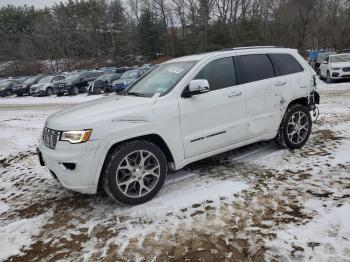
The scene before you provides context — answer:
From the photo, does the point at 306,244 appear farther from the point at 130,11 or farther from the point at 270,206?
the point at 130,11

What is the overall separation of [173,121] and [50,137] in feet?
5.05

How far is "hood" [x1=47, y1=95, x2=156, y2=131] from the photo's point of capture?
3660 millimetres

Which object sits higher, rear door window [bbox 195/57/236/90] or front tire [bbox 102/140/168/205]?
rear door window [bbox 195/57/236/90]

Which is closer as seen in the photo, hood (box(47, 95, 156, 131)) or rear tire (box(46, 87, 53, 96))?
hood (box(47, 95, 156, 131))

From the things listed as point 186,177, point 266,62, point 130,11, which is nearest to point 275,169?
point 186,177

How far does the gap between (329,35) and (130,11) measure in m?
45.7

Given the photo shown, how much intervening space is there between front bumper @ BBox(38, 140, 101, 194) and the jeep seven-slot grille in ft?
0.27

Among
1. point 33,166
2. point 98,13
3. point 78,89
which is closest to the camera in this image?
point 33,166

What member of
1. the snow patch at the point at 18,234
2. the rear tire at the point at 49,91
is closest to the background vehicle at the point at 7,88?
the rear tire at the point at 49,91

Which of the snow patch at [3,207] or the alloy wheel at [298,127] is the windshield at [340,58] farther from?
the snow patch at [3,207]

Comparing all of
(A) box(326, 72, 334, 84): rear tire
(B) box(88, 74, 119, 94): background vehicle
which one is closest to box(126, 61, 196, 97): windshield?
(A) box(326, 72, 334, 84): rear tire

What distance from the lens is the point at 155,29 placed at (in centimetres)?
5481

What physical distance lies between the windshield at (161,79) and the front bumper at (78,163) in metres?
1.23

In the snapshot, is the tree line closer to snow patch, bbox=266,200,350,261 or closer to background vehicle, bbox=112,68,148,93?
background vehicle, bbox=112,68,148,93
